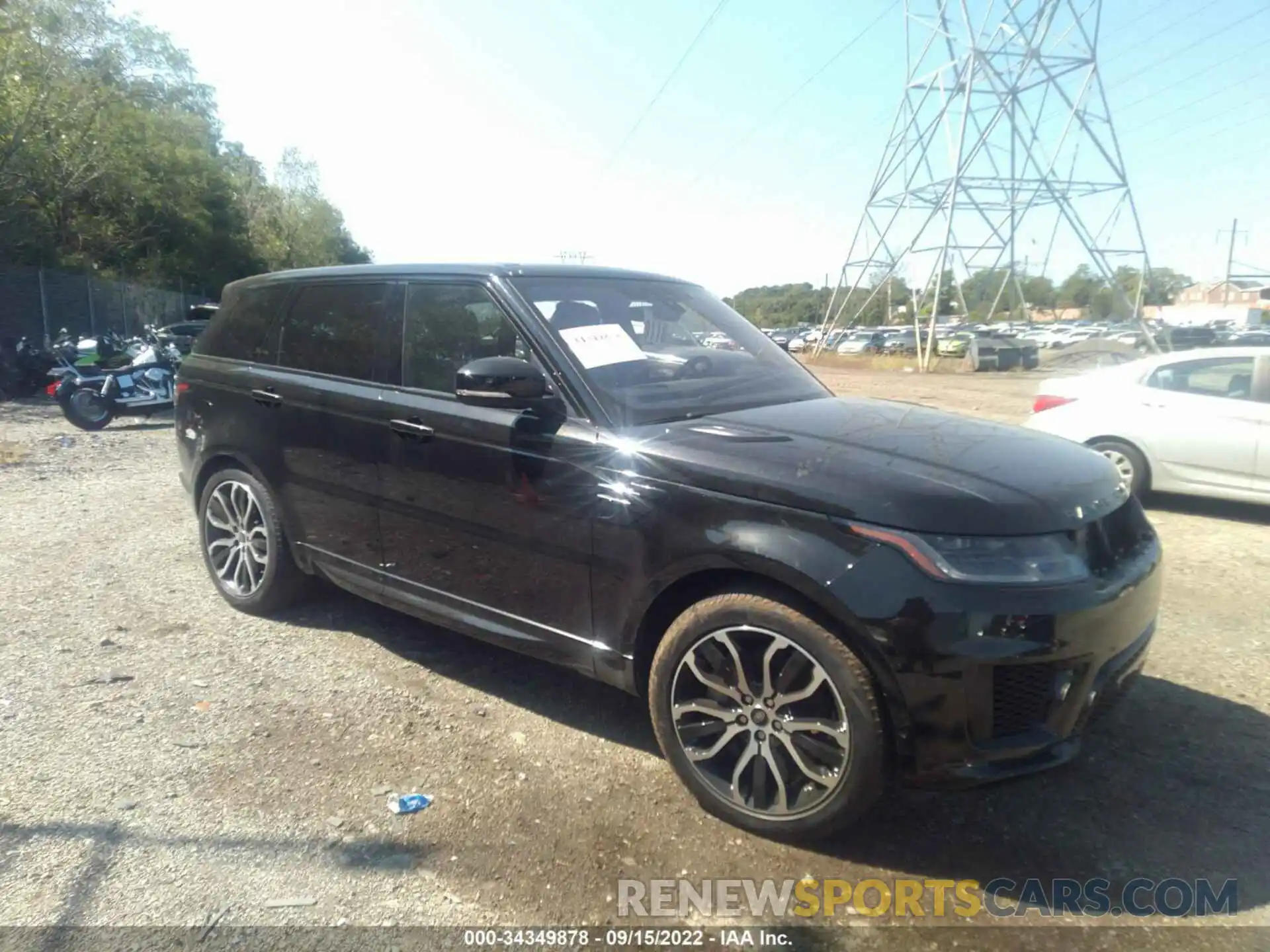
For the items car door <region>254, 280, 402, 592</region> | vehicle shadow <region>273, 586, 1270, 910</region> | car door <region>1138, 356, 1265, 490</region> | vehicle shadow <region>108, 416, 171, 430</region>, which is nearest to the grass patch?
vehicle shadow <region>108, 416, 171, 430</region>

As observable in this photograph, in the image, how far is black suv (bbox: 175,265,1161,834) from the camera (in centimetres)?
264

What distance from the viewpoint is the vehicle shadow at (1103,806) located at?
283cm

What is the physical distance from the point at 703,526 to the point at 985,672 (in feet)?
3.14

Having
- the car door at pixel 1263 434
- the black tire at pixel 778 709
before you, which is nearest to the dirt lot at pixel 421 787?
the black tire at pixel 778 709

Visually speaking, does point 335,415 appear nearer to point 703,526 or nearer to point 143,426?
point 703,526

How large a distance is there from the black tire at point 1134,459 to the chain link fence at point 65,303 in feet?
56.3

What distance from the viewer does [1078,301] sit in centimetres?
8600

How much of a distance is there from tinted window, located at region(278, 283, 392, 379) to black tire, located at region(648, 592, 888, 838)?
6.69 feet

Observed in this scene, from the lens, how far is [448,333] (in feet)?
12.9

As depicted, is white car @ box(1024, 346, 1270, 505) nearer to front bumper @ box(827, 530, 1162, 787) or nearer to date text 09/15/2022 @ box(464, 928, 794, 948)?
front bumper @ box(827, 530, 1162, 787)

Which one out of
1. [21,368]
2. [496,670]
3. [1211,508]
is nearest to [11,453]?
[21,368]

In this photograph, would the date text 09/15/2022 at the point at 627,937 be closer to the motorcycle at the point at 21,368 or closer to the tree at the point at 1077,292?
the motorcycle at the point at 21,368

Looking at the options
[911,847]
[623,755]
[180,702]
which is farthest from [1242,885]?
[180,702]

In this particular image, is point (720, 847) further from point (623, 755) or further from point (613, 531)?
point (613, 531)
